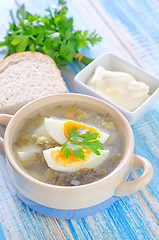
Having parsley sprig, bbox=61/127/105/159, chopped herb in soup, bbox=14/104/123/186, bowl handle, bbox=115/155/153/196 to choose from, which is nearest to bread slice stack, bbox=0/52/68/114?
chopped herb in soup, bbox=14/104/123/186

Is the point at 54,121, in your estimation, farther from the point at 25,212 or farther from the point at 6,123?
the point at 25,212

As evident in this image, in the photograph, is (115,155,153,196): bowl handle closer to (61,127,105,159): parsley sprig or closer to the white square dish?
(61,127,105,159): parsley sprig

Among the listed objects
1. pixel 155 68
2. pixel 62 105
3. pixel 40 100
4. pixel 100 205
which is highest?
pixel 40 100

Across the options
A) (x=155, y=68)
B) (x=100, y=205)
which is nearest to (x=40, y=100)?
(x=100, y=205)

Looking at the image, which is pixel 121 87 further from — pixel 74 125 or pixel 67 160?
pixel 67 160

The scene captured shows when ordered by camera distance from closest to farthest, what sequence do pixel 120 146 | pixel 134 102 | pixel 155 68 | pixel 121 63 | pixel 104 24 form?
pixel 120 146 → pixel 134 102 → pixel 121 63 → pixel 155 68 → pixel 104 24
